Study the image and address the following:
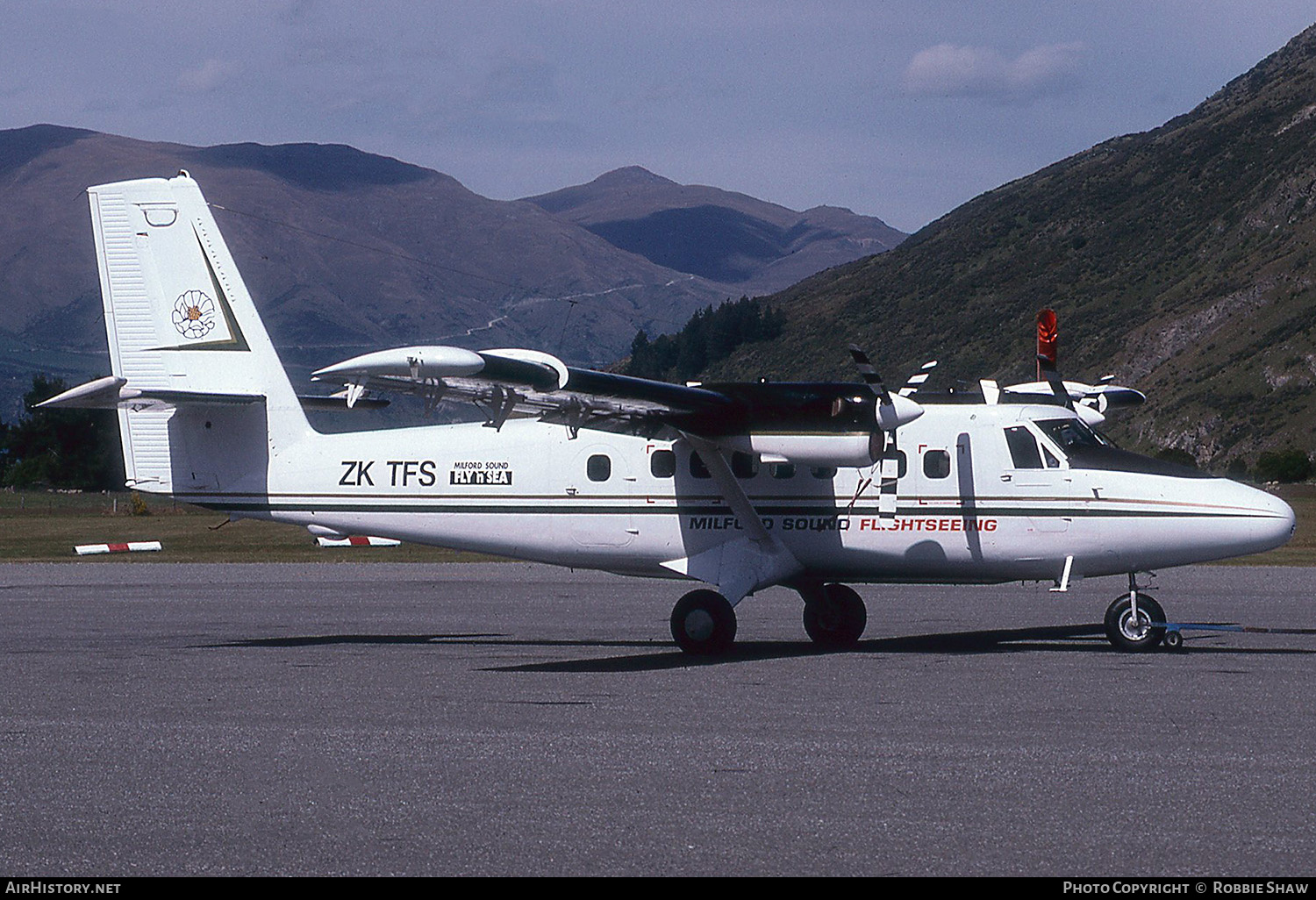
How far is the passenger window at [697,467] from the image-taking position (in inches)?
736

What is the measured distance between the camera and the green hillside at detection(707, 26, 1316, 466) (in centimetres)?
9631

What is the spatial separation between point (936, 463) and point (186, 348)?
9652 mm

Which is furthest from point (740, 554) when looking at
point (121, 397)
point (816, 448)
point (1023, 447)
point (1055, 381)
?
point (121, 397)

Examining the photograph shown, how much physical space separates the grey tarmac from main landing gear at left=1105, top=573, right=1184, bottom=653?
36 centimetres

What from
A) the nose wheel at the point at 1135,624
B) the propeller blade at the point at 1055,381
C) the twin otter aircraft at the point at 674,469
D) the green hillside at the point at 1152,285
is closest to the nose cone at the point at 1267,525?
the twin otter aircraft at the point at 674,469

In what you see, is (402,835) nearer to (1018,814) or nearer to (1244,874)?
(1018,814)

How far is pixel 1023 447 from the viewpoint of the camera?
18.0 meters

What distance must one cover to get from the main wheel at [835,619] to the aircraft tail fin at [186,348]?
698 cm

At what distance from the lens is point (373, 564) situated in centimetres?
3800

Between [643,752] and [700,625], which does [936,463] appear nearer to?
[700,625]

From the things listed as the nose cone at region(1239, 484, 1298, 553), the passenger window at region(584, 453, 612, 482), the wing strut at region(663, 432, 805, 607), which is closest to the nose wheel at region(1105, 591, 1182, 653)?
the nose cone at region(1239, 484, 1298, 553)

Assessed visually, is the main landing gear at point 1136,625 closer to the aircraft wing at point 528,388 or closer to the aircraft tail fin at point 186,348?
the aircraft wing at point 528,388

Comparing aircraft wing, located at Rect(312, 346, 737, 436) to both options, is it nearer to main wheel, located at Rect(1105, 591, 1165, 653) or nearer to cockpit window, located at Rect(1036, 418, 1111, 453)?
cockpit window, located at Rect(1036, 418, 1111, 453)
